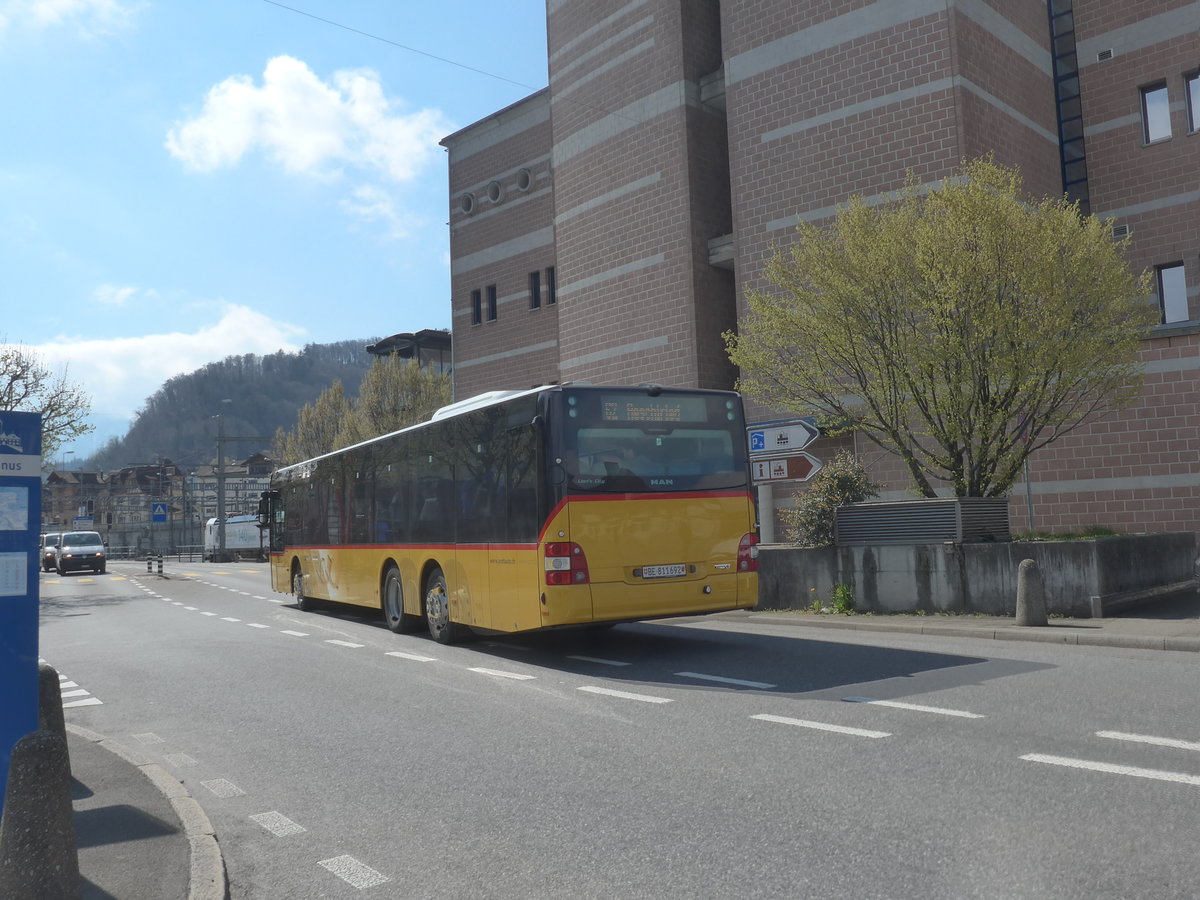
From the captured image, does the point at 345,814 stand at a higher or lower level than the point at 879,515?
lower

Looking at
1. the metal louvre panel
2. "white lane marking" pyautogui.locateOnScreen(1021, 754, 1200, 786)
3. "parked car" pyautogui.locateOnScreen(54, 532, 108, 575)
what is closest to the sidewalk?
"white lane marking" pyautogui.locateOnScreen(1021, 754, 1200, 786)


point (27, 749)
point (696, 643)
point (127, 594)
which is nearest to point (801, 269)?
point (696, 643)

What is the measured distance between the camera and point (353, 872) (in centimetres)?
454

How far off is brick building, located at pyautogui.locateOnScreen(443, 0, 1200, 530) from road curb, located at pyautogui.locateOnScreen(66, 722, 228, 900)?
18.0 meters

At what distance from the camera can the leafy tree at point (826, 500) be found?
1609cm

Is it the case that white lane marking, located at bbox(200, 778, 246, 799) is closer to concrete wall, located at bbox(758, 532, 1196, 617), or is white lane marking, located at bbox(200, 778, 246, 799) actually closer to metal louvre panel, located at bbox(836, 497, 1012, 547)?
concrete wall, located at bbox(758, 532, 1196, 617)

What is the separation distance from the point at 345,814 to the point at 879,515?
452 inches

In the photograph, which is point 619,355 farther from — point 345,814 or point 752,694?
point 345,814

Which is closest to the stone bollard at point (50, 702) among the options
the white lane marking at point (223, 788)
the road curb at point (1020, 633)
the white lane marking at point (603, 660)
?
the white lane marking at point (223, 788)

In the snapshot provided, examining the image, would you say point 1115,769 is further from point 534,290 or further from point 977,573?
point 534,290

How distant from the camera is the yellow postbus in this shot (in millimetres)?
10812

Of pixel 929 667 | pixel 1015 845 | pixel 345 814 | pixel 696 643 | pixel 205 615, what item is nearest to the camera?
pixel 1015 845

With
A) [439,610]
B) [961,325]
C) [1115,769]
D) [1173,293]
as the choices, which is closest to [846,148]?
[1173,293]

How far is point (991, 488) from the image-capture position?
1619cm
